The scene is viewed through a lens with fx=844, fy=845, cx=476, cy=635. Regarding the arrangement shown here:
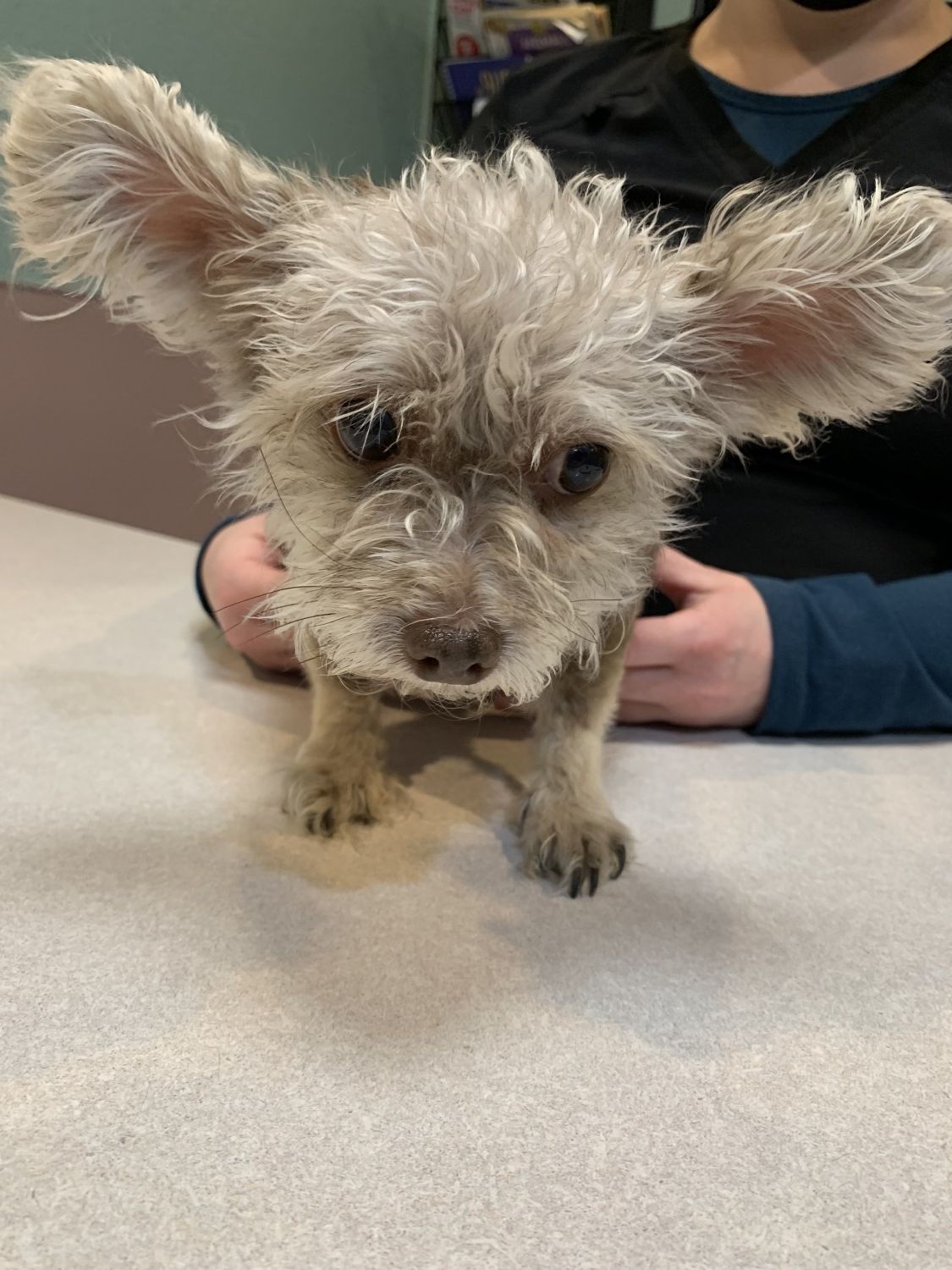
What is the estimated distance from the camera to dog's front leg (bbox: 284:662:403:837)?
3.09 feet

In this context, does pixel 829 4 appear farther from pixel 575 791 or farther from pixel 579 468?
pixel 575 791

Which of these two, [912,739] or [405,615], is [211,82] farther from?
[912,739]

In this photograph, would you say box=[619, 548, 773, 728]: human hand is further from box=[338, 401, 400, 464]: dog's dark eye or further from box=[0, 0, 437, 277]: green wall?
box=[0, 0, 437, 277]: green wall

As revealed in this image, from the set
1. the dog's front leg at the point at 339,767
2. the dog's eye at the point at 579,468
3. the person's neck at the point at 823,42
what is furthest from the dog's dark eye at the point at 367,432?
the person's neck at the point at 823,42

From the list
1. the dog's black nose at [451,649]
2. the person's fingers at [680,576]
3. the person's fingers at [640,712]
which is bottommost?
the person's fingers at [640,712]

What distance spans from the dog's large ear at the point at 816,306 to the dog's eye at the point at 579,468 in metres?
0.14

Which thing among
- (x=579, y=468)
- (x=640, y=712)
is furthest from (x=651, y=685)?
(x=579, y=468)

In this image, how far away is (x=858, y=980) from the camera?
0.77 m

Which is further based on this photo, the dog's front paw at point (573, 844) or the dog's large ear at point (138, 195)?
the dog's front paw at point (573, 844)

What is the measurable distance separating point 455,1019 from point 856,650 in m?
0.76

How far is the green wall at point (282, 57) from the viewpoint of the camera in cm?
131

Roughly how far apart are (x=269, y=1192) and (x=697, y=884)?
1.73 feet

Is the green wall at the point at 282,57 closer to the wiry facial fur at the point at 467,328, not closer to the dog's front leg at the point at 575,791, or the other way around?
the wiry facial fur at the point at 467,328

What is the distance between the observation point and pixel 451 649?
691 millimetres
